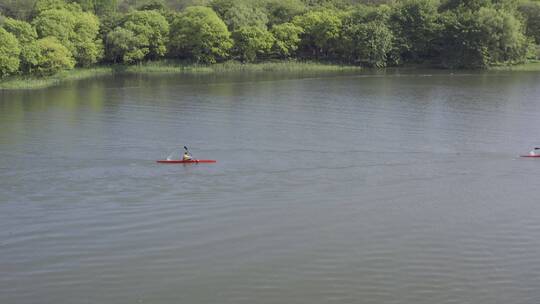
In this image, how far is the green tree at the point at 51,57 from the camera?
6250cm

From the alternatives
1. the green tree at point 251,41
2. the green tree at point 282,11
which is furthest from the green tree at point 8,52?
the green tree at point 282,11

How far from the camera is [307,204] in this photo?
26.1 meters

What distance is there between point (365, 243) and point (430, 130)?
64.6ft

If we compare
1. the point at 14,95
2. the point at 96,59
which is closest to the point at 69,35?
the point at 96,59

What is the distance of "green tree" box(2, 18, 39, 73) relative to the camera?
60.4 meters

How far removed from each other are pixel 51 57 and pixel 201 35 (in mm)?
22393

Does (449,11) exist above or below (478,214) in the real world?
above

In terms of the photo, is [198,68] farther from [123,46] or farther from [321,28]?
[321,28]

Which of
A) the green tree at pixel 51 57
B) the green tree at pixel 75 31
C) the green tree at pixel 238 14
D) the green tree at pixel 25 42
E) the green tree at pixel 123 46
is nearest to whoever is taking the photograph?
the green tree at pixel 25 42

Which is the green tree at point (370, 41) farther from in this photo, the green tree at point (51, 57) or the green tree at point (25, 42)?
the green tree at point (25, 42)

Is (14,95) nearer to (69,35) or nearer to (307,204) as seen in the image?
(69,35)

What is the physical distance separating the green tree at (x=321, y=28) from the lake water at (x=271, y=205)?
39089 millimetres

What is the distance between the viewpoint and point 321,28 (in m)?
86.9

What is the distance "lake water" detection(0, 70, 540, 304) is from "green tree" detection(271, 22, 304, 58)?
3797cm
